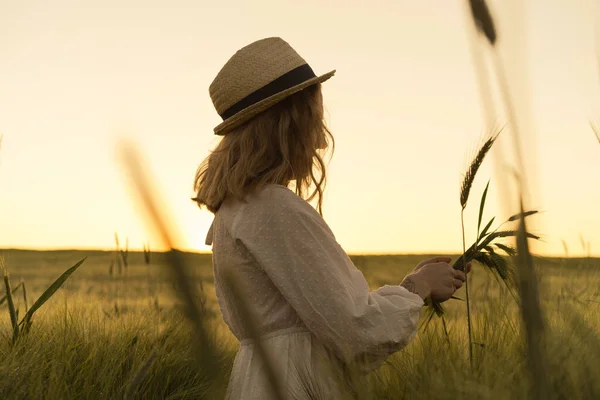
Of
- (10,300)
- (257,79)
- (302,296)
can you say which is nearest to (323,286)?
(302,296)

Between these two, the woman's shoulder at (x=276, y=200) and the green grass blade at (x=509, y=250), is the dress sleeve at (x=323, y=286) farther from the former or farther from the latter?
the green grass blade at (x=509, y=250)

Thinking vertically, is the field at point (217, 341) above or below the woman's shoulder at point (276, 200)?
below

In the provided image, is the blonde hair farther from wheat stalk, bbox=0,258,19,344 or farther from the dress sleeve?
wheat stalk, bbox=0,258,19,344

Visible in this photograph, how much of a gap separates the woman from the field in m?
0.10

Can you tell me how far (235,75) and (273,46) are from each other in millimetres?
146

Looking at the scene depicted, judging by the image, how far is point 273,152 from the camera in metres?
1.99

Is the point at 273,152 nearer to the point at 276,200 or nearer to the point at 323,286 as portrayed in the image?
the point at 276,200

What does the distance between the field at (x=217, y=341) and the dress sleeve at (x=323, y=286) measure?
0.23 feet

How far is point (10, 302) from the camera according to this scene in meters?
2.49

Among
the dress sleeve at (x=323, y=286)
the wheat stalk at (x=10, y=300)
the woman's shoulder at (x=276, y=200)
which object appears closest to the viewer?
the dress sleeve at (x=323, y=286)

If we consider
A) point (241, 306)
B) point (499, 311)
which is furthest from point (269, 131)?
point (241, 306)

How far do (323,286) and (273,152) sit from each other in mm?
446

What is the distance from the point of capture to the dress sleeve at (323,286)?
1709 millimetres

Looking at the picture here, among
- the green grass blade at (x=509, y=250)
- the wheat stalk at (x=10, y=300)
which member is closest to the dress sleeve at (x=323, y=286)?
the green grass blade at (x=509, y=250)
